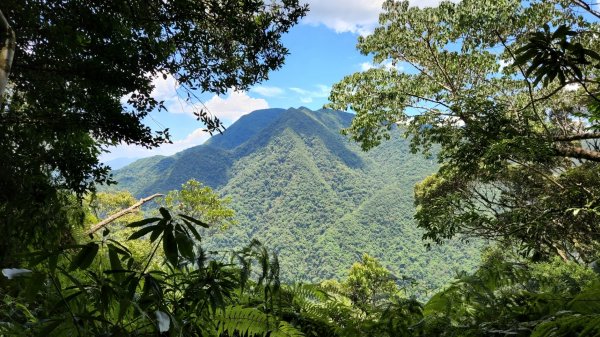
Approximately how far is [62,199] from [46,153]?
49 cm

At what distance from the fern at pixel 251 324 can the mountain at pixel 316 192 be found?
52300 millimetres

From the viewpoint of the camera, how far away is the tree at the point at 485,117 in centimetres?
693

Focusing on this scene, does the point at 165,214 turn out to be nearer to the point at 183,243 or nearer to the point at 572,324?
the point at 183,243

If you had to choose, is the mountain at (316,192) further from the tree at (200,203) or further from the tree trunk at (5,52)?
the tree trunk at (5,52)

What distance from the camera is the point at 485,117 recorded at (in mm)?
6992

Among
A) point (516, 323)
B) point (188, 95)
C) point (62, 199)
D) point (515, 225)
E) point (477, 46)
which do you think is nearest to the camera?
point (516, 323)

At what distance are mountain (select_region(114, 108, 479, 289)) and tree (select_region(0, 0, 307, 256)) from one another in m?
49.9

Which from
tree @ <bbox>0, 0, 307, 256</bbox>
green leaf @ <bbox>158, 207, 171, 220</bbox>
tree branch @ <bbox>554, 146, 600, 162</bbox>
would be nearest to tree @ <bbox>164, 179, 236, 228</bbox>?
tree branch @ <bbox>554, 146, 600, 162</bbox>

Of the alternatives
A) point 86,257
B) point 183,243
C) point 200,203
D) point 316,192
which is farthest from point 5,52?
point 316,192

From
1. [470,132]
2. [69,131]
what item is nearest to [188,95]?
[69,131]

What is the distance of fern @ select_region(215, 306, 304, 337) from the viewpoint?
1.75 meters

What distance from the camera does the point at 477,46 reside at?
1000cm

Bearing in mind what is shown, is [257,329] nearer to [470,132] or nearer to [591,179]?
[470,132]

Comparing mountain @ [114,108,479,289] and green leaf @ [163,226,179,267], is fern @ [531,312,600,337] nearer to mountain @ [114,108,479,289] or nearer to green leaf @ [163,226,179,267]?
green leaf @ [163,226,179,267]
